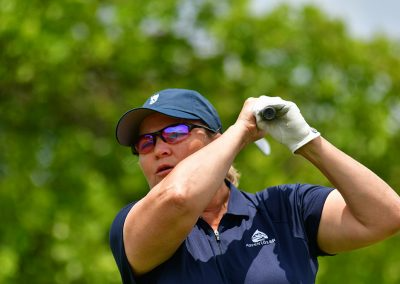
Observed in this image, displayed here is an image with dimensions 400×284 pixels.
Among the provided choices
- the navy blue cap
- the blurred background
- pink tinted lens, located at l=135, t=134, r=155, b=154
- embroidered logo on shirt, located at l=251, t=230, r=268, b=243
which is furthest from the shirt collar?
the blurred background

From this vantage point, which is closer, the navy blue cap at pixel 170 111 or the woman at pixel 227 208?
the woman at pixel 227 208

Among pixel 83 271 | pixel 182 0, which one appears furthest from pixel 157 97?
pixel 182 0

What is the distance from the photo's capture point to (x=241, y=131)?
12.2 ft

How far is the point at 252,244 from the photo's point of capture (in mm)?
3805

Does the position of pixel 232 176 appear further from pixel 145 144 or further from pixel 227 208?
pixel 145 144

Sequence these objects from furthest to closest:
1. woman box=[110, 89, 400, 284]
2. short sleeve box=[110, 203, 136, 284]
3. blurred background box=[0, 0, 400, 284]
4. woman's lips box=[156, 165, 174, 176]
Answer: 1. blurred background box=[0, 0, 400, 284]
2. woman's lips box=[156, 165, 174, 176]
3. short sleeve box=[110, 203, 136, 284]
4. woman box=[110, 89, 400, 284]

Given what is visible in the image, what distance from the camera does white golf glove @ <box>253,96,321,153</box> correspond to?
3.68 m

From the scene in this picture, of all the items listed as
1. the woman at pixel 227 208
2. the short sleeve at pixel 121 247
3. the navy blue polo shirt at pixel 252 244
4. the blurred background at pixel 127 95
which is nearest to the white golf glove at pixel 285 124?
the woman at pixel 227 208

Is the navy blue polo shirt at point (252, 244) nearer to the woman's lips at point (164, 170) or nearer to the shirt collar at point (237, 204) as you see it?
the shirt collar at point (237, 204)

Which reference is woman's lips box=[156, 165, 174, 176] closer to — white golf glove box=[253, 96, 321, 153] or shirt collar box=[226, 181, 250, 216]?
shirt collar box=[226, 181, 250, 216]

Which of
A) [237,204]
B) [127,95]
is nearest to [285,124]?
[237,204]

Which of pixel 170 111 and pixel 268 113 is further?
pixel 170 111

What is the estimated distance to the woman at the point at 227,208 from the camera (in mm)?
3629

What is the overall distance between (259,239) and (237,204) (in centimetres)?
20
